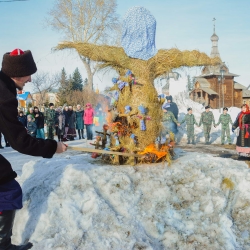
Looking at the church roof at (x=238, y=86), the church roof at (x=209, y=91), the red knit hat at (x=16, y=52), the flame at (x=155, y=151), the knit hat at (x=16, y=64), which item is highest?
the church roof at (x=238, y=86)

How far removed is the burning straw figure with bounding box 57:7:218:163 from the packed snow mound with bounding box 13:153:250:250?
3.52 ft

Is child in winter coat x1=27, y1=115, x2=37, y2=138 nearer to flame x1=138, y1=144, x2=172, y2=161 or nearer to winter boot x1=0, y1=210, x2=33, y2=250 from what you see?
flame x1=138, y1=144, x2=172, y2=161

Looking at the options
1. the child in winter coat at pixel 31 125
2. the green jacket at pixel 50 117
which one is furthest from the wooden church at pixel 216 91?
the child in winter coat at pixel 31 125

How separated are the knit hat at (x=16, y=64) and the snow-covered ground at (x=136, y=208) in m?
1.66

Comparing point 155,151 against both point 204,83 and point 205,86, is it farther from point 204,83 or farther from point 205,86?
point 204,83

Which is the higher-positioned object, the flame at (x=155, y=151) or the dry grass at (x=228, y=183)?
the flame at (x=155, y=151)

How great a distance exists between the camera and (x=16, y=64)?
9.53 feet

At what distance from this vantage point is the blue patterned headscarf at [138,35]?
17.6 ft

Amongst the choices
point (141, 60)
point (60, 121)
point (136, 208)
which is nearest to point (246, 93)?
point (60, 121)

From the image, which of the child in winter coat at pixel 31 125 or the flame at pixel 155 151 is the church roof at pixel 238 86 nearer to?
the child in winter coat at pixel 31 125

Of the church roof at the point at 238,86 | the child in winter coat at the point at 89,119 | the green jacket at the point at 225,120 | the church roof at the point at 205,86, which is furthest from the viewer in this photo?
the church roof at the point at 238,86

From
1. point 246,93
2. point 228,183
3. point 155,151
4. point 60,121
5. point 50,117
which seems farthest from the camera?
point 246,93

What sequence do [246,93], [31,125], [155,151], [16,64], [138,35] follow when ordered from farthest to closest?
[246,93], [31,125], [138,35], [155,151], [16,64]

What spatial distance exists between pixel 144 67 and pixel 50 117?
804cm
